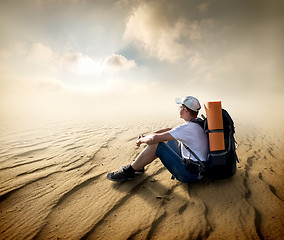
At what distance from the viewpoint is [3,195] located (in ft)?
6.53

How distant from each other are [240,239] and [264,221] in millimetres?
425

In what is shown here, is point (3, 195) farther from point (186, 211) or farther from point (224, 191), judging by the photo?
point (224, 191)

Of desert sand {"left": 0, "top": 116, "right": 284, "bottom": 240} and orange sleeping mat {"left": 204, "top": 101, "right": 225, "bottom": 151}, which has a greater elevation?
orange sleeping mat {"left": 204, "top": 101, "right": 225, "bottom": 151}

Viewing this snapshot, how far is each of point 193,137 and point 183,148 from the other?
0.28 m

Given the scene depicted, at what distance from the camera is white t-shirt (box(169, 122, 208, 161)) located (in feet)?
5.57

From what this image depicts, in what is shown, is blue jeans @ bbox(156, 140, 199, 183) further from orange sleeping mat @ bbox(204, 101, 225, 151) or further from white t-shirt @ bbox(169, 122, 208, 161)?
orange sleeping mat @ bbox(204, 101, 225, 151)

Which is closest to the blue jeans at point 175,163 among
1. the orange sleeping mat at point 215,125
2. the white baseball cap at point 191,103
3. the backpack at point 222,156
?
the backpack at point 222,156

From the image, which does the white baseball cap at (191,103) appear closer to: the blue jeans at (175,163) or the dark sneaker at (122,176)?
the blue jeans at (175,163)

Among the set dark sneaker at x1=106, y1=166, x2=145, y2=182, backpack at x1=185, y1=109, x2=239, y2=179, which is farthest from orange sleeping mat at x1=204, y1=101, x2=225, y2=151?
dark sneaker at x1=106, y1=166, x2=145, y2=182

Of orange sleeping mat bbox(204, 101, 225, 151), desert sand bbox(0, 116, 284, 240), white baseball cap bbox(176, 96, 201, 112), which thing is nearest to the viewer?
desert sand bbox(0, 116, 284, 240)

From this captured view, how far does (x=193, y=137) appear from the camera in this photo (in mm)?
1711

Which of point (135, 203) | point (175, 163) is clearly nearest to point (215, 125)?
point (175, 163)

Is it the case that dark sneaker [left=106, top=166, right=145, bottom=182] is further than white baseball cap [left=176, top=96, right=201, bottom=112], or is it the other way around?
dark sneaker [left=106, top=166, right=145, bottom=182]

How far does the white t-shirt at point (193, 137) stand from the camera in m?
1.70
